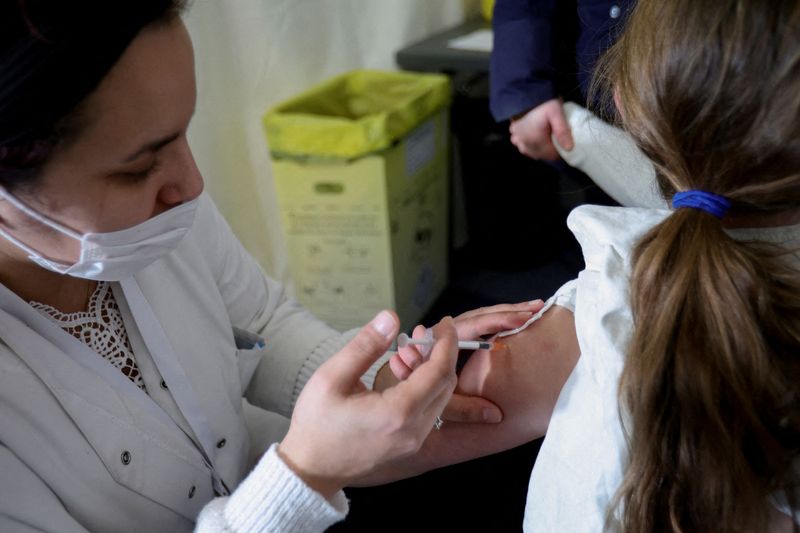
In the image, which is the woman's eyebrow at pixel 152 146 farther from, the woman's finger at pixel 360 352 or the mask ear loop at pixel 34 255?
the woman's finger at pixel 360 352

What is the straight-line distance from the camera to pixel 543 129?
1.60 m

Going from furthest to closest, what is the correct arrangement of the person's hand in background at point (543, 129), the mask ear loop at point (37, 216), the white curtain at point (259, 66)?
the white curtain at point (259, 66) < the person's hand in background at point (543, 129) < the mask ear loop at point (37, 216)

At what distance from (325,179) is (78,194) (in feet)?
4.61

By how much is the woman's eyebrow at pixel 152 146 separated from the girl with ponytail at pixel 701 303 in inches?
19.8

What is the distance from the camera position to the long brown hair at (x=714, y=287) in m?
0.66

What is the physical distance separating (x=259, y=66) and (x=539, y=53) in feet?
3.09

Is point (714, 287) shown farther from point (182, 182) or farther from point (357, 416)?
point (182, 182)

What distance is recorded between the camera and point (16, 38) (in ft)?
2.08

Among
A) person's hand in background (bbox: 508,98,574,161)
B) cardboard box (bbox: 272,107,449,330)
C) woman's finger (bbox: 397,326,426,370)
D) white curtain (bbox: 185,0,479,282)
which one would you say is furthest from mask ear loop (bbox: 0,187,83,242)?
cardboard box (bbox: 272,107,449,330)

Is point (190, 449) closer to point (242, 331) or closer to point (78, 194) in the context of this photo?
point (242, 331)

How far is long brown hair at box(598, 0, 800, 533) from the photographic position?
661 mm

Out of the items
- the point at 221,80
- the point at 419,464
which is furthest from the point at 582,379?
the point at 221,80

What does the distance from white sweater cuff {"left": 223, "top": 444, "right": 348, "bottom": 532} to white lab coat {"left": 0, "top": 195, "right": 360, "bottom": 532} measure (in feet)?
0.63

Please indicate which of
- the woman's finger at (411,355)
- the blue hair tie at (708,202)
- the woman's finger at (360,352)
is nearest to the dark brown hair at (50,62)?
the woman's finger at (360,352)
